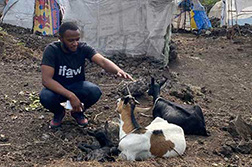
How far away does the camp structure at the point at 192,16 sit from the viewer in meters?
14.2

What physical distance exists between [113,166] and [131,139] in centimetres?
37

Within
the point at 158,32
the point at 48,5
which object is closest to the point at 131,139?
the point at 158,32

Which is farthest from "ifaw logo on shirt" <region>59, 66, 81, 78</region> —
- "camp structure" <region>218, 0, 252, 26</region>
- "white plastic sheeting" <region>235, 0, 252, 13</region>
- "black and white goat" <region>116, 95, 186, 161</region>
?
"white plastic sheeting" <region>235, 0, 252, 13</region>

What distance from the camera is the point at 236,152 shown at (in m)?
3.82

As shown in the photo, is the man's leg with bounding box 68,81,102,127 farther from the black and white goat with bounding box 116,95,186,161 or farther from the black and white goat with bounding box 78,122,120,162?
the black and white goat with bounding box 116,95,186,161

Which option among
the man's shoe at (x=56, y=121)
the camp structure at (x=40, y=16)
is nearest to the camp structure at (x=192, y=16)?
the camp structure at (x=40, y=16)

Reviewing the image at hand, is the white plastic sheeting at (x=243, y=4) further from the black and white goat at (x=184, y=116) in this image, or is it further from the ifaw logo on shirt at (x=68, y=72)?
the ifaw logo on shirt at (x=68, y=72)

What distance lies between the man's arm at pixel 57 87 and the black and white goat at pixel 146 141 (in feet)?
1.56

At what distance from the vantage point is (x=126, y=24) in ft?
26.2

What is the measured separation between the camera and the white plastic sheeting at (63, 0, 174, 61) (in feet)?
25.3

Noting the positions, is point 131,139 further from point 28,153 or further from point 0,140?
point 0,140

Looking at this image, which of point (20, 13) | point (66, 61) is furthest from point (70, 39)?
point (20, 13)

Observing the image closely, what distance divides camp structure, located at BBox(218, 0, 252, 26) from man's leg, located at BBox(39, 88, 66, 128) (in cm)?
984

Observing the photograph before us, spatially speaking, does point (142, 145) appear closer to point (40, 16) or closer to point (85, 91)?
point (85, 91)
